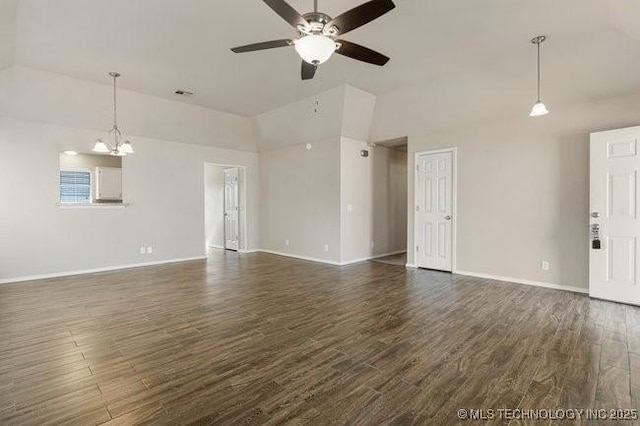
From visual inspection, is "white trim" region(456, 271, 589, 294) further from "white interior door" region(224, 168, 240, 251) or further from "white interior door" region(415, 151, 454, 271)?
"white interior door" region(224, 168, 240, 251)

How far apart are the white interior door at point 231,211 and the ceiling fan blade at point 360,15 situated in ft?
21.4

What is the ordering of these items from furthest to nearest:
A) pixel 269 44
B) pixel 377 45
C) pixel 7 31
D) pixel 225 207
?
1. pixel 225 207
2. pixel 377 45
3. pixel 7 31
4. pixel 269 44

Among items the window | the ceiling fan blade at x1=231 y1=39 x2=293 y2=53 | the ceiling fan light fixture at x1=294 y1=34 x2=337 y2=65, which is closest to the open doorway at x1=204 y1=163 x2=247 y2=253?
the window

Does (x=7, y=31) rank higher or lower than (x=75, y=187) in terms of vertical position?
higher

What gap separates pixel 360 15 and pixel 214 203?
810 cm

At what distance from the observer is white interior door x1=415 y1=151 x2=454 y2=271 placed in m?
5.66

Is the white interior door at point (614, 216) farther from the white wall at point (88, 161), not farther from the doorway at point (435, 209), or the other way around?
the white wall at point (88, 161)

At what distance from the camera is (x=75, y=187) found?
5.72 meters

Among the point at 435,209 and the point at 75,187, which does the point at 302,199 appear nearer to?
the point at 435,209

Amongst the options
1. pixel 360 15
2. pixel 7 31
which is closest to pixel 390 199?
pixel 360 15

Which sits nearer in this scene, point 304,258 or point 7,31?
point 7,31

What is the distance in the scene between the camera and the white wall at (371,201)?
258 inches

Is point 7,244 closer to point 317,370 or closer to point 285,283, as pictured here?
point 285,283

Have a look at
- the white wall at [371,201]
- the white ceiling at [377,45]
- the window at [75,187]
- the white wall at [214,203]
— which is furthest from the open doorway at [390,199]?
the window at [75,187]
